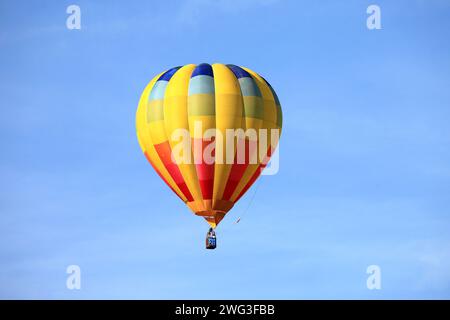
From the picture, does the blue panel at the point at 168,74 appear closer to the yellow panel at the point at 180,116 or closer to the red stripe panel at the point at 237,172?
the yellow panel at the point at 180,116

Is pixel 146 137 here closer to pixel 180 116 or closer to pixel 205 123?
pixel 180 116

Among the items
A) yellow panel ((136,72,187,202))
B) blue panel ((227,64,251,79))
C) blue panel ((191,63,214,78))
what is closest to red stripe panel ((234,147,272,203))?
yellow panel ((136,72,187,202))

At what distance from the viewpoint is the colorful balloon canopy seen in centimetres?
4881

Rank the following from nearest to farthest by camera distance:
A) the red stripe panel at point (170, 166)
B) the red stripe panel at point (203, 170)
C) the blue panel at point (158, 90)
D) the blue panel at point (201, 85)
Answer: the red stripe panel at point (203, 170)
the blue panel at point (201, 85)
the red stripe panel at point (170, 166)
the blue panel at point (158, 90)

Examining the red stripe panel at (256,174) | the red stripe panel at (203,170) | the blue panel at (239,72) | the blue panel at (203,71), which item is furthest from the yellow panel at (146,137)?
the blue panel at (239,72)

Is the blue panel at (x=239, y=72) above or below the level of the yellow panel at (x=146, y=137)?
above

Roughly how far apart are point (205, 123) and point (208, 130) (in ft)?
0.98

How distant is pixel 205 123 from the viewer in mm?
48656

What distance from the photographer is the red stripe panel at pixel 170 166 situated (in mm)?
49281

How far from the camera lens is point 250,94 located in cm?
4944

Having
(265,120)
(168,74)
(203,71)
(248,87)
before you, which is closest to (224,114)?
(248,87)
